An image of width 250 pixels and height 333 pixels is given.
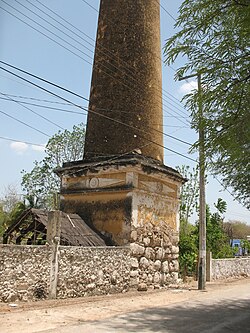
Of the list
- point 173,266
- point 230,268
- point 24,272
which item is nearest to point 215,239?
point 230,268

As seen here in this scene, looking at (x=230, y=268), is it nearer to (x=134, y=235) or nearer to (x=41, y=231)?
(x=134, y=235)

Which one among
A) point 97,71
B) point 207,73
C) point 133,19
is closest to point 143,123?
point 97,71

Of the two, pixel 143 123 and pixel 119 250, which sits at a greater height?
pixel 143 123

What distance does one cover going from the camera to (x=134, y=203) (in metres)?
13.7

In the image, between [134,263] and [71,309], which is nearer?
[71,309]

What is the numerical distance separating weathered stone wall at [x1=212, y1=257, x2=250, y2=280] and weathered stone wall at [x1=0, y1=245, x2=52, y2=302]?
1188 cm

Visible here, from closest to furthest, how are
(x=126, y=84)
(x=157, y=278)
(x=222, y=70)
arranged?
(x=222, y=70) < (x=157, y=278) < (x=126, y=84)

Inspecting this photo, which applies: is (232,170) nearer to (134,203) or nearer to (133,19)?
(134,203)

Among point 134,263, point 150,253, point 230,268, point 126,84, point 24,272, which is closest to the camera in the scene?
point 24,272

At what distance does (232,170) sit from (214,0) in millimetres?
3070

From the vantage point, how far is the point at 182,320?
8.86 metres

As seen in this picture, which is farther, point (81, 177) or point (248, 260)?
point (248, 260)

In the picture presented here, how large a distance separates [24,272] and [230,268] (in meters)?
15.2

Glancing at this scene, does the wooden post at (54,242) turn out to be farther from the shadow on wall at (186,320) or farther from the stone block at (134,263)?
the stone block at (134,263)
